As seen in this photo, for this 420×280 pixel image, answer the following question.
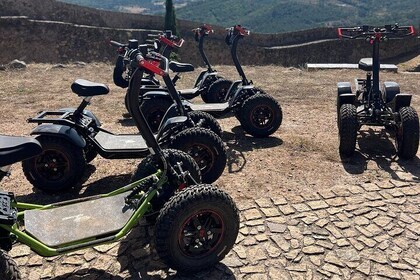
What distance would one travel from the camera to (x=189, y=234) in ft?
12.0

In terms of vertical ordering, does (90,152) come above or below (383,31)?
below

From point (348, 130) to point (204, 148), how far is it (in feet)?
8.60

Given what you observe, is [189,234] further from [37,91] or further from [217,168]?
[37,91]

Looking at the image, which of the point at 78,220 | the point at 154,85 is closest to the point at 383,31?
the point at 154,85

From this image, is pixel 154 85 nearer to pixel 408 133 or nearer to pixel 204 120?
pixel 204 120

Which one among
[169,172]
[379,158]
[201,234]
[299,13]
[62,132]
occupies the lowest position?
[379,158]

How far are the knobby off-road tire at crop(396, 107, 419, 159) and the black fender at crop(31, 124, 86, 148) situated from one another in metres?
4.92

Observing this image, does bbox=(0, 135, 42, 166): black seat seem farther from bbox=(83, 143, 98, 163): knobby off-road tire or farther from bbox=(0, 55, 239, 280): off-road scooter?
bbox=(83, 143, 98, 163): knobby off-road tire

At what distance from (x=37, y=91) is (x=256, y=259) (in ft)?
32.5

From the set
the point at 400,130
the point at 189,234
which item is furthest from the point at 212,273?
the point at 400,130

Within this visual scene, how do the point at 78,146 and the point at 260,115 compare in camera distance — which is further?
the point at 260,115

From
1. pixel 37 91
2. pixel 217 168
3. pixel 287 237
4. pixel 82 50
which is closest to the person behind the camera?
pixel 287 237

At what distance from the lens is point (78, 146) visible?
511 cm

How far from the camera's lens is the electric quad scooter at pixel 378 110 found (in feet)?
20.4
